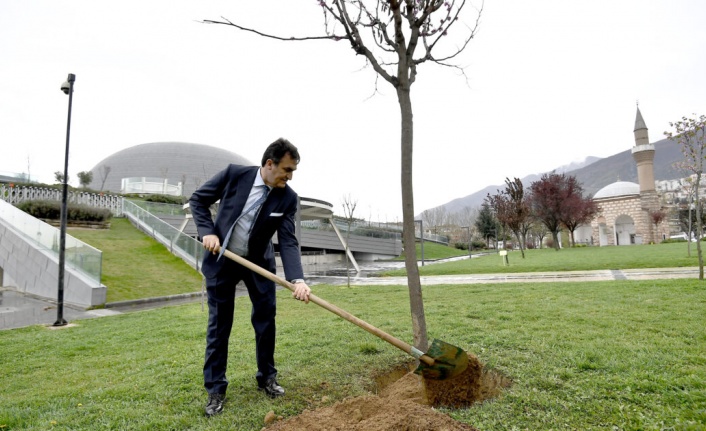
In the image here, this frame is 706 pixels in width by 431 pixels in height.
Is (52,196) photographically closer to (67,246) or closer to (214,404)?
(67,246)

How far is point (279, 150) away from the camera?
9.14ft

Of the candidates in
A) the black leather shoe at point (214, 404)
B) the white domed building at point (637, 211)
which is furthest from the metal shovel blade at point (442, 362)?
the white domed building at point (637, 211)

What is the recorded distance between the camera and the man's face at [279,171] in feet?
9.23

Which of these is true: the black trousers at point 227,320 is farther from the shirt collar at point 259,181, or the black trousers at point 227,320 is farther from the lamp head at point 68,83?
the lamp head at point 68,83

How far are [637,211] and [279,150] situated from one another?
58569 millimetres

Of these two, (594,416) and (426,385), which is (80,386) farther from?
(594,416)

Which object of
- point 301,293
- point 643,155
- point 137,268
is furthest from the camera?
point 643,155

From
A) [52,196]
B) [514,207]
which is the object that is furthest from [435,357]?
[52,196]

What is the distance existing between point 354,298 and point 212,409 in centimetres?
717

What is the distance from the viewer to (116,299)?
36.0 ft

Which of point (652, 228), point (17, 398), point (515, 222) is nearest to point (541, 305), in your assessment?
point (17, 398)

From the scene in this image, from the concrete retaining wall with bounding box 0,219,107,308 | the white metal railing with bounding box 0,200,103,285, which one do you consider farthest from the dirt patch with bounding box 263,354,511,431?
the white metal railing with bounding box 0,200,103,285

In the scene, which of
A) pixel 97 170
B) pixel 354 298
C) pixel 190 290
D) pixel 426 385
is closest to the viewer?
pixel 426 385

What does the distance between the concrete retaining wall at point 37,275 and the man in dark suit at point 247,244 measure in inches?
374
